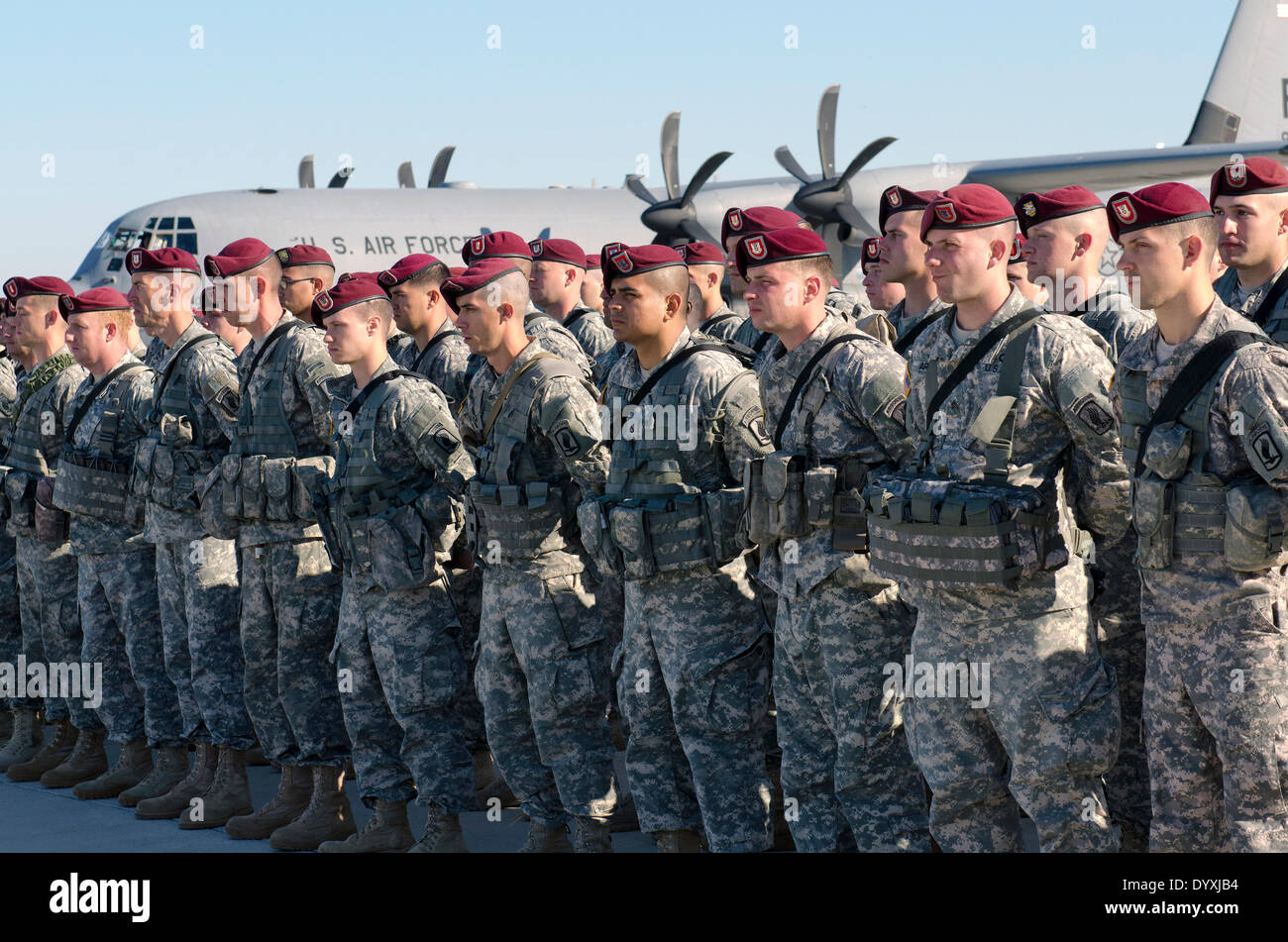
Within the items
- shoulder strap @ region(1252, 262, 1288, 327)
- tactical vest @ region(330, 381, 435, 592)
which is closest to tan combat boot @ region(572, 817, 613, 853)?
tactical vest @ region(330, 381, 435, 592)

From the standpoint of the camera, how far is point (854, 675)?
14.9 ft

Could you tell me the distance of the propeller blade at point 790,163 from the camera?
73.3 feet

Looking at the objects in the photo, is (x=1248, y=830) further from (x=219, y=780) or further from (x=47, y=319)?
(x=47, y=319)

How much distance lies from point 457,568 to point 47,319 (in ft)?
11.1

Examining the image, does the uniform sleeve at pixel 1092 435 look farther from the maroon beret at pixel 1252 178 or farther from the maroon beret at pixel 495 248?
the maroon beret at pixel 495 248

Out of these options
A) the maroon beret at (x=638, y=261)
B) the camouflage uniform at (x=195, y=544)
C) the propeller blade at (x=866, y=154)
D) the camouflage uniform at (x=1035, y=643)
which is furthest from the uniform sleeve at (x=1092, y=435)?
the propeller blade at (x=866, y=154)

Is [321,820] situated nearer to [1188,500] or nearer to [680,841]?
[680,841]

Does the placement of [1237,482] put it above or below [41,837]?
above

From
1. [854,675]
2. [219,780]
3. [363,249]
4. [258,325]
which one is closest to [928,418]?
[854,675]

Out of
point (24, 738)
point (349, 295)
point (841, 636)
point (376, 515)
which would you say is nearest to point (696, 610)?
point (841, 636)

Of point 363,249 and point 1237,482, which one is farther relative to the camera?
point 363,249

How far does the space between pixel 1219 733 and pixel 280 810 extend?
409cm

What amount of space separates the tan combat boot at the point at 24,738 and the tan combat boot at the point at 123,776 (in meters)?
0.86

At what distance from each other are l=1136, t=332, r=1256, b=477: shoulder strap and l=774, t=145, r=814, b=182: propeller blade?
61.0 ft
